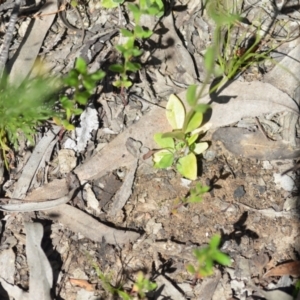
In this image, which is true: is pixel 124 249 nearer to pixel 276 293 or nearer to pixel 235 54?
pixel 276 293

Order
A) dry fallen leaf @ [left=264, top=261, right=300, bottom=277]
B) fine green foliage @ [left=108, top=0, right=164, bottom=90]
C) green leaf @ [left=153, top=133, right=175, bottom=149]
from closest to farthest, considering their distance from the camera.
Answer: fine green foliage @ [left=108, top=0, right=164, bottom=90] < dry fallen leaf @ [left=264, top=261, right=300, bottom=277] < green leaf @ [left=153, top=133, right=175, bottom=149]

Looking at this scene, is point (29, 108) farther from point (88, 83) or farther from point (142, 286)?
point (142, 286)

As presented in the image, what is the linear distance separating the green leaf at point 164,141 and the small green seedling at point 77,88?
377mm

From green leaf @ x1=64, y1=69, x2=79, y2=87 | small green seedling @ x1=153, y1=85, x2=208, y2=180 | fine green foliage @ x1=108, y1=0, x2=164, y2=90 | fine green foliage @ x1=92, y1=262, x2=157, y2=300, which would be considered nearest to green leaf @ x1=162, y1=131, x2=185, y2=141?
small green seedling @ x1=153, y1=85, x2=208, y2=180

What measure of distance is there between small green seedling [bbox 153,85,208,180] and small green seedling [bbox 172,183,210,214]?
87 millimetres

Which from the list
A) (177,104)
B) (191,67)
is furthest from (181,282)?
(191,67)

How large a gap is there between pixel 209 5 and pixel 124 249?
1255 millimetres

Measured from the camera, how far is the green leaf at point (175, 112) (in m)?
2.62

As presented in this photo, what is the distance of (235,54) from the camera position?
267 centimetres

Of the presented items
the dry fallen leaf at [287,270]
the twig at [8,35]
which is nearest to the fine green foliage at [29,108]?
the twig at [8,35]

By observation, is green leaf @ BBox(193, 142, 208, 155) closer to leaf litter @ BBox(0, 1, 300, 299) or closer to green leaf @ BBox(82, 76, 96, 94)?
leaf litter @ BBox(0, 1, 300, 299)

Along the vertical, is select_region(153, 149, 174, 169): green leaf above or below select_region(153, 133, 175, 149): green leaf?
below

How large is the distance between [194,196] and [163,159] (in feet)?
0.88

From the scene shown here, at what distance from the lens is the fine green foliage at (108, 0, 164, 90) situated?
2.33 metres
